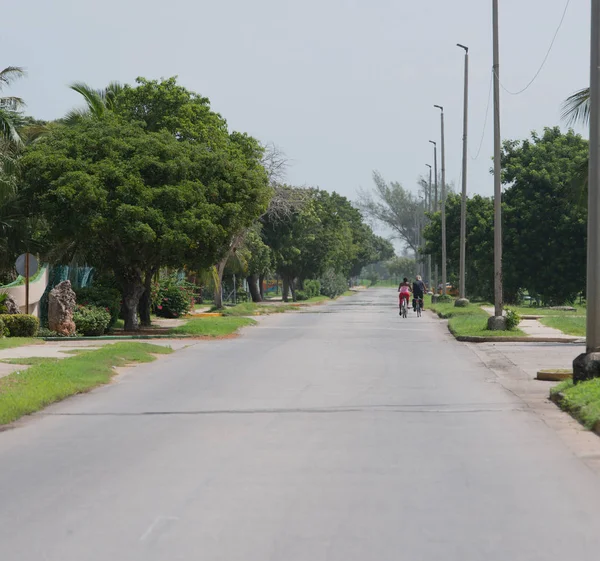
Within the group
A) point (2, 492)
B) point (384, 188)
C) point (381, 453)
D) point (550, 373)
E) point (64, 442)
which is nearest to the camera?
point (2, 492)

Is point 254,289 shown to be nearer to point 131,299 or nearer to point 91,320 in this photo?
point 131,299

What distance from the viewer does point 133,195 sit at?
30.2 metres

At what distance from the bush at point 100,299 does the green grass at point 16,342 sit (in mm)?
6007

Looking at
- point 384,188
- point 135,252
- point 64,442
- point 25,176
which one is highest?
point 384,188

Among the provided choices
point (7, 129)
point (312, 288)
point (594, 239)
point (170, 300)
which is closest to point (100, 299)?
point (7, 129)

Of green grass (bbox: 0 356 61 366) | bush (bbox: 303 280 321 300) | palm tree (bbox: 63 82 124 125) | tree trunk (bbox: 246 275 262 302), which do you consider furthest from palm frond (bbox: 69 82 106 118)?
bush (bbox: 303 280 321 300)

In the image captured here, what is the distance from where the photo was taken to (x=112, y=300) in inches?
1286

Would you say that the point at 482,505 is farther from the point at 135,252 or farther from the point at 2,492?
the point at 135,252

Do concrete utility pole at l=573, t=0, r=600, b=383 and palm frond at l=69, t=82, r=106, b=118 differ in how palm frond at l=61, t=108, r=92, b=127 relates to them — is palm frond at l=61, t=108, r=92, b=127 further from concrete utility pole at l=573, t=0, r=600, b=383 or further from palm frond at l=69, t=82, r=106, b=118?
concrete utility pole at l=573, t=0, r=600, b=383

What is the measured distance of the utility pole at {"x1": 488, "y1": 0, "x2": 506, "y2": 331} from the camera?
30406mm

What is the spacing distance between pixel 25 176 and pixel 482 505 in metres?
25.9

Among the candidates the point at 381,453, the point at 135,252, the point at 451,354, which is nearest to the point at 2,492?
the point at 381,453

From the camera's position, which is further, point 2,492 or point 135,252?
point 135,252

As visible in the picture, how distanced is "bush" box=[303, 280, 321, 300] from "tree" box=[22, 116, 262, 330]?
188 ft
